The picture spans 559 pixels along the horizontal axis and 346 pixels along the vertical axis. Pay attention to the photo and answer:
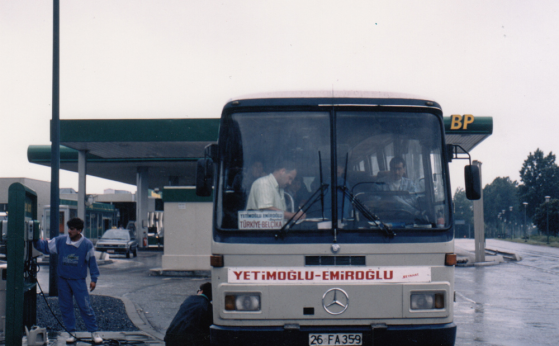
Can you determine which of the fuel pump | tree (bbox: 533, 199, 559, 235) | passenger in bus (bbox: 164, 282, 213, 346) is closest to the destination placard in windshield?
passenger in bus (bbox: 164, 282, 213, 346)

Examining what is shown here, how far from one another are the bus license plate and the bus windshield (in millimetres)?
891

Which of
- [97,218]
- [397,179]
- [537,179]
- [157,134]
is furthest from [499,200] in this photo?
[397,179]

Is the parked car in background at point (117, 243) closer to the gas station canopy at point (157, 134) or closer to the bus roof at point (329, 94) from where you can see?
the gas station canopy at point (157, 134)

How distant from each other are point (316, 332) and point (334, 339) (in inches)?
6.7

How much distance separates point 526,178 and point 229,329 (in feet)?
414

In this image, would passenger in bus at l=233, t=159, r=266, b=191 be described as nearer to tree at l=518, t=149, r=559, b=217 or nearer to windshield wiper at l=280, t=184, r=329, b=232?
windshield wiper at l=280, t=184, r=329, b=232

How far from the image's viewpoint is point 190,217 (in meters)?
18.2

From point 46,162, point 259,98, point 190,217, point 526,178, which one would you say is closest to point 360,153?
point 259,98

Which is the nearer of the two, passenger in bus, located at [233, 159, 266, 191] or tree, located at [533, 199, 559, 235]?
passenger in bus, located at [233, 159, 266, 191]

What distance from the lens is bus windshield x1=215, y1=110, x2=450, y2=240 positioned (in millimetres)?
5602

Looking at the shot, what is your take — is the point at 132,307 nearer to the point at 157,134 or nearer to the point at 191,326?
the point at 191,326

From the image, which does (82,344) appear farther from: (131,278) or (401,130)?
(131,278)

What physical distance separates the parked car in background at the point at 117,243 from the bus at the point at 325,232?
935 inches

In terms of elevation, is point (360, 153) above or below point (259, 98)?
below
